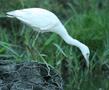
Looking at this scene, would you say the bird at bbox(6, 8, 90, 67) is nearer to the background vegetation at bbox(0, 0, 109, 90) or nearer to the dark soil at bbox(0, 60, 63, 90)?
the background vegetation at bbox(0, 0, 109, 90)

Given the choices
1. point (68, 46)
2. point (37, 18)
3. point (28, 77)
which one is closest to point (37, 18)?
point (37, 18)

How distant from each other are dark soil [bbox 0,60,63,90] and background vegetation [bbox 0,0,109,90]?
705 millimetres

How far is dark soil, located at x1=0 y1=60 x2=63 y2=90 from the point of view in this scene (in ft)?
19.0

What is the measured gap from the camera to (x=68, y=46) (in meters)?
8.02

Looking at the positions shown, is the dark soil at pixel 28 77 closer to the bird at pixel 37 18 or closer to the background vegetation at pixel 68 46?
the bird at pixel 37 18

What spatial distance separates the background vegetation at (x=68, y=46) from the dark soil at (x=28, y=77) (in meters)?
0.70

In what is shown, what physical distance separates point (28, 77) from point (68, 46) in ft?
7.03

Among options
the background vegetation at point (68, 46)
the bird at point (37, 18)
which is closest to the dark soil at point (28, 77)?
the bird at point (37, 18)

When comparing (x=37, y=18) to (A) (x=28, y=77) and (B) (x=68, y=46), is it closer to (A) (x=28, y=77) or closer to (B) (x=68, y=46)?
(A) (x=28, y=77)

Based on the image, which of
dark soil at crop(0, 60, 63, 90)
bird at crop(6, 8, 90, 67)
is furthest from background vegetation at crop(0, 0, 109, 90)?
dark soil at crop(0, 60, 63, 90)

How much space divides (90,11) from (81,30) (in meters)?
0.87

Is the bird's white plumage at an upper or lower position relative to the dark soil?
upper

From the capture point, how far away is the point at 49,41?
26.2 ft

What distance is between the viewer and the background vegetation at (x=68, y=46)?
7.46 metres
